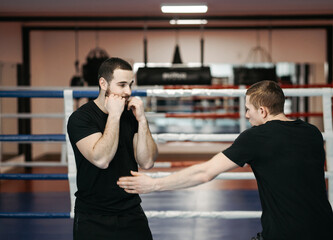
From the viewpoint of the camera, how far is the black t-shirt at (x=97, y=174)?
6.07 feet

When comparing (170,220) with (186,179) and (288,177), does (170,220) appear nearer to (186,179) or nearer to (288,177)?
(186,179)

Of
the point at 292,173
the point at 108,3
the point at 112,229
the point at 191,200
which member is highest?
the point at 108,3

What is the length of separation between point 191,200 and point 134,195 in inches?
105

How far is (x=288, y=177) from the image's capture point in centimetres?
155

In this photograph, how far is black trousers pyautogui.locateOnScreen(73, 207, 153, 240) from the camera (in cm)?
184

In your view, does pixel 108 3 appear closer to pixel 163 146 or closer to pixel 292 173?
pixel 163 146

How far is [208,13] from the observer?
656cm

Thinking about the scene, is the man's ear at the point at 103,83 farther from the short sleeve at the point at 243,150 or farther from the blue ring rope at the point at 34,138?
the blue ring rope at the point at 34,138

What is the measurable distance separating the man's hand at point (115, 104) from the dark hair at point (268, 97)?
0.53 metres

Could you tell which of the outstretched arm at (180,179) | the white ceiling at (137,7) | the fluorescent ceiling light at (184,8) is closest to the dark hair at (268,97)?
the outstretched arm at (180,179)

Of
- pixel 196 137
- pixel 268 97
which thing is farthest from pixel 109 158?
pixel 196 137

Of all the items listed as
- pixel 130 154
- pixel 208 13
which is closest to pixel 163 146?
pixel 208 13

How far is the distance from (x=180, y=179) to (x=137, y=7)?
4645 mm

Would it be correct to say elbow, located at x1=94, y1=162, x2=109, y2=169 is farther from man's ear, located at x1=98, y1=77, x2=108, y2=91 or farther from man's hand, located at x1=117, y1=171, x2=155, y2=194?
man's ear, located at x1=98, y1=77, x2=108, y2=91
